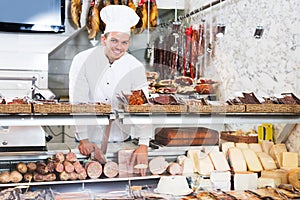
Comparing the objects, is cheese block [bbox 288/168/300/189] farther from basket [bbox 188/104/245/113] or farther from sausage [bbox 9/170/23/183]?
sausage [bbox 9/170/23/183]

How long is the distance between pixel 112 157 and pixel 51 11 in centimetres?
218

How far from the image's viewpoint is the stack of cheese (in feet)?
7.03

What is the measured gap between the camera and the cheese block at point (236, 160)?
2.20 meters

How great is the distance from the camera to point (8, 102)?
5.98 feet

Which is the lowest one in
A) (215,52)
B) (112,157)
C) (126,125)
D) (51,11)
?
(112,157)

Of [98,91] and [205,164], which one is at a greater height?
[98,91]

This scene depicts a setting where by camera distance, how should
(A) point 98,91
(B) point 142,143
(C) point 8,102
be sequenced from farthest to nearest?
(A) point 98,91, (B) point 142,143, (C) point 8,102

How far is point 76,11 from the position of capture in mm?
3822

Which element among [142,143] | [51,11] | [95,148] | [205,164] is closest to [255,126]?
[205,164]

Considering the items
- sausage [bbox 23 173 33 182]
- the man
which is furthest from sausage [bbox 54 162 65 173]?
the man

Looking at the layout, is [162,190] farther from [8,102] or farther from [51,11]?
[51,11]

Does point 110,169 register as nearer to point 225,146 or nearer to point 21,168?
point 21,168

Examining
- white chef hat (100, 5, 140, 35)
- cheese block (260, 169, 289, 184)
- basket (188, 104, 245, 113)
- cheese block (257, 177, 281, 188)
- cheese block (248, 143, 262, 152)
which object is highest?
white chef hat (100, 5, 140, 35)

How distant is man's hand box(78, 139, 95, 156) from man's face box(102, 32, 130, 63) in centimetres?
78
